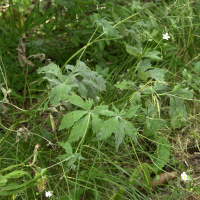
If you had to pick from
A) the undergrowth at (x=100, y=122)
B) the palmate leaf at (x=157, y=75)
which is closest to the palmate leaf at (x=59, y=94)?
the undergrowth at (x=100, y=122)

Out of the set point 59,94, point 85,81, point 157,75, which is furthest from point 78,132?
point 157,75

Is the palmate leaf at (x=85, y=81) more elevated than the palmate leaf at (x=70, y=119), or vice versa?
the palmate leaf at (x=85, y=81)

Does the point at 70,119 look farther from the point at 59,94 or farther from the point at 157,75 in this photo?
the point at 157,75

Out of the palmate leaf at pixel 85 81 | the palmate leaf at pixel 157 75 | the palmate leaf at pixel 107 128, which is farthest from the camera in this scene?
the palmate leaf at pixel 157 75

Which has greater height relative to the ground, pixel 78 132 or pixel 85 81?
pixel 85 81

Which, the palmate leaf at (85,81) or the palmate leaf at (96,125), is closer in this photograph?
the palmate leaf at (96,125)

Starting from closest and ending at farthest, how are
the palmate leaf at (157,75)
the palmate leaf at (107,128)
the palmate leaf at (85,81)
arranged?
the palmate leaf at (107,128), the palmate leaf at (85,81), the palmate leaf at (157,75)

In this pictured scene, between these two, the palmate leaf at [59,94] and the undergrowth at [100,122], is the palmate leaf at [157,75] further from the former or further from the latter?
the palmate leaf at [59,94]

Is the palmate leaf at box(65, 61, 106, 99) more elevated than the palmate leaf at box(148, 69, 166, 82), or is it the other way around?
the palmate leaf at box(65, 61, 106, 99)

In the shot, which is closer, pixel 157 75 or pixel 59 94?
pixel 59 94

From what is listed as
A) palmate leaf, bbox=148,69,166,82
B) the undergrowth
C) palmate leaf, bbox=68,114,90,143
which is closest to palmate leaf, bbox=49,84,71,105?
the undergrowth

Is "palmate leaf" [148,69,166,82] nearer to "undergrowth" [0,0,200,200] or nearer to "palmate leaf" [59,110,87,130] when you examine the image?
"undergrowth" [0,0,200,200]

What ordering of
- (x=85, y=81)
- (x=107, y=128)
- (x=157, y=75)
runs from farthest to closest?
1. (x=157, y=75)
2. (x=85, y=81)
3. (x=107, y=128)

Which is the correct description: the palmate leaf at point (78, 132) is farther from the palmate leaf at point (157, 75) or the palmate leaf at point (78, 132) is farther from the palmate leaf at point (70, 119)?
the palmate leaf at point (157, 75)
